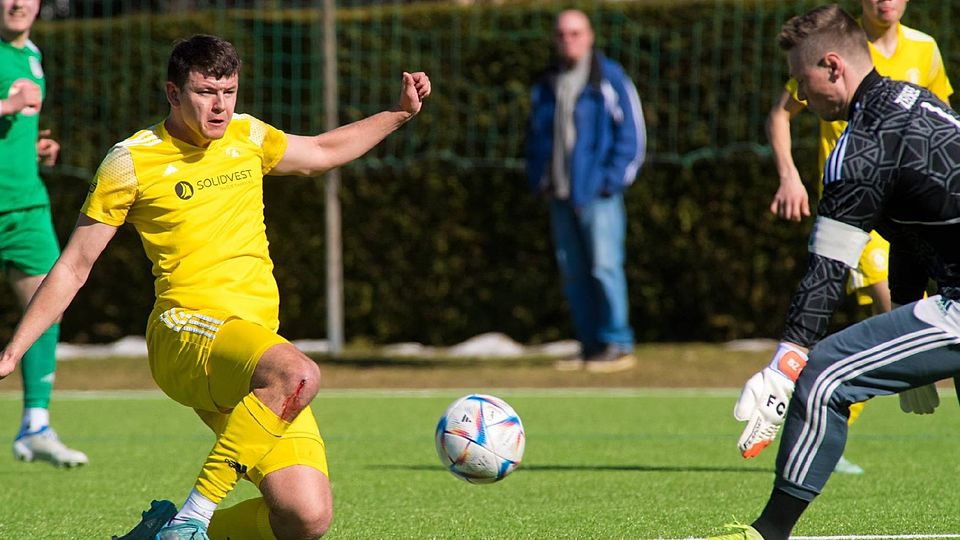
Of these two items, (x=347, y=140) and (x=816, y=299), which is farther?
(x=347, y=140)

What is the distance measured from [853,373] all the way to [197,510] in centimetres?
202

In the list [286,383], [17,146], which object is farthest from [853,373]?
[17,146]

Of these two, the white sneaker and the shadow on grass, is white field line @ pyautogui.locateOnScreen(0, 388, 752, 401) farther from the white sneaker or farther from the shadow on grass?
the white sneaker

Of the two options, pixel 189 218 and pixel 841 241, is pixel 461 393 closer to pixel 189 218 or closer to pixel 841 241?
pixel 189 218

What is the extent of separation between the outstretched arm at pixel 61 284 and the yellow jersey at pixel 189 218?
2.3 inches

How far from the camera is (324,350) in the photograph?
46.2ft

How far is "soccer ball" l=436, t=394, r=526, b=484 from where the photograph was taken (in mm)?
5523

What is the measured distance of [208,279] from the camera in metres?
5.16

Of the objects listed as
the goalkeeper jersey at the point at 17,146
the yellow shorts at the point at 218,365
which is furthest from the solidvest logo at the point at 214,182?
the goalkeeper jersey at the point at 17,146

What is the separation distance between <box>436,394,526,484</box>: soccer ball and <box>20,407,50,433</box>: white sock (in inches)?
123

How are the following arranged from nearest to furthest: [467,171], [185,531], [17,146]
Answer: [185,531]
[17,146]
[467,171]

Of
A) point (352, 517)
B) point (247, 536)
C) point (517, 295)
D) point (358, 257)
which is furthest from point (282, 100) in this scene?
point (247, 536)

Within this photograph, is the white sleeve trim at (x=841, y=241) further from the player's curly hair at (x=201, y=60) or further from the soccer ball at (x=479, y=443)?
the player's curly hair at (x=201, y=60)

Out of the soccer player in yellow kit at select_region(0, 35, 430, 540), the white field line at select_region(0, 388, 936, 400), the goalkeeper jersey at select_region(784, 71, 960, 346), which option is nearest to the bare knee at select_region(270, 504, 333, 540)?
the soccer player in yellow kit at select_region(0, 35, 430, 540)
